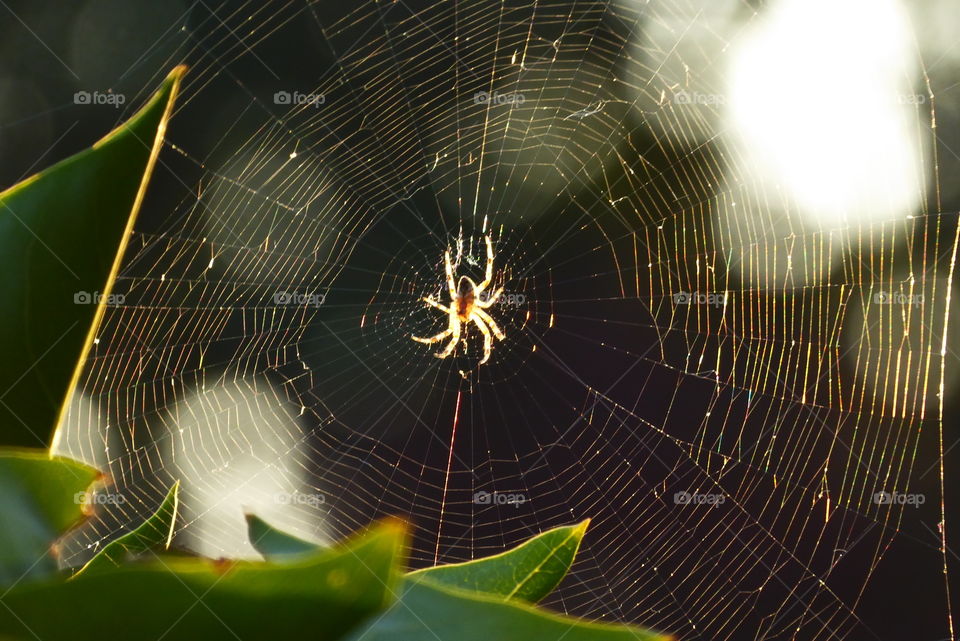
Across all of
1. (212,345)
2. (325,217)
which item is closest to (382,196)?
(325,217)

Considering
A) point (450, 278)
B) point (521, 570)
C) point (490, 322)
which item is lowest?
point (521, 570)

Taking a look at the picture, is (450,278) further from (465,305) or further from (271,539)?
(271,539)

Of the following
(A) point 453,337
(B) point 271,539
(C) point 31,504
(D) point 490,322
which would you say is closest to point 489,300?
(D) point 490,322

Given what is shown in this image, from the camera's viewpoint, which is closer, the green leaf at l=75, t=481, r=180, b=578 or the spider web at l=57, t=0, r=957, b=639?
the green leaf at l=75, t=481, r=180, b=578

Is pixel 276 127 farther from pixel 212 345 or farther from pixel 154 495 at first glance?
pixel 154 495

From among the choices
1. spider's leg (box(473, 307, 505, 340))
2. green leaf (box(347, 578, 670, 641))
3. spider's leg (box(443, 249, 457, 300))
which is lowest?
green leaf (box(347, 578, 670, 641))

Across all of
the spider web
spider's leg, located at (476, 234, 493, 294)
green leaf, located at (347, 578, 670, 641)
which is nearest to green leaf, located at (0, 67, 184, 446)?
green leaf, located at (347, 578, 670, 641)

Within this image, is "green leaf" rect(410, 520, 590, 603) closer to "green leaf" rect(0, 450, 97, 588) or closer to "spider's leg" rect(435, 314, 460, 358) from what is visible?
"green leaf" rect(0, 450, 97, 588)

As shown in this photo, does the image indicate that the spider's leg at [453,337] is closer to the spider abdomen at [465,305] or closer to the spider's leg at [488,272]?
the spider abdomen at [465,305]
